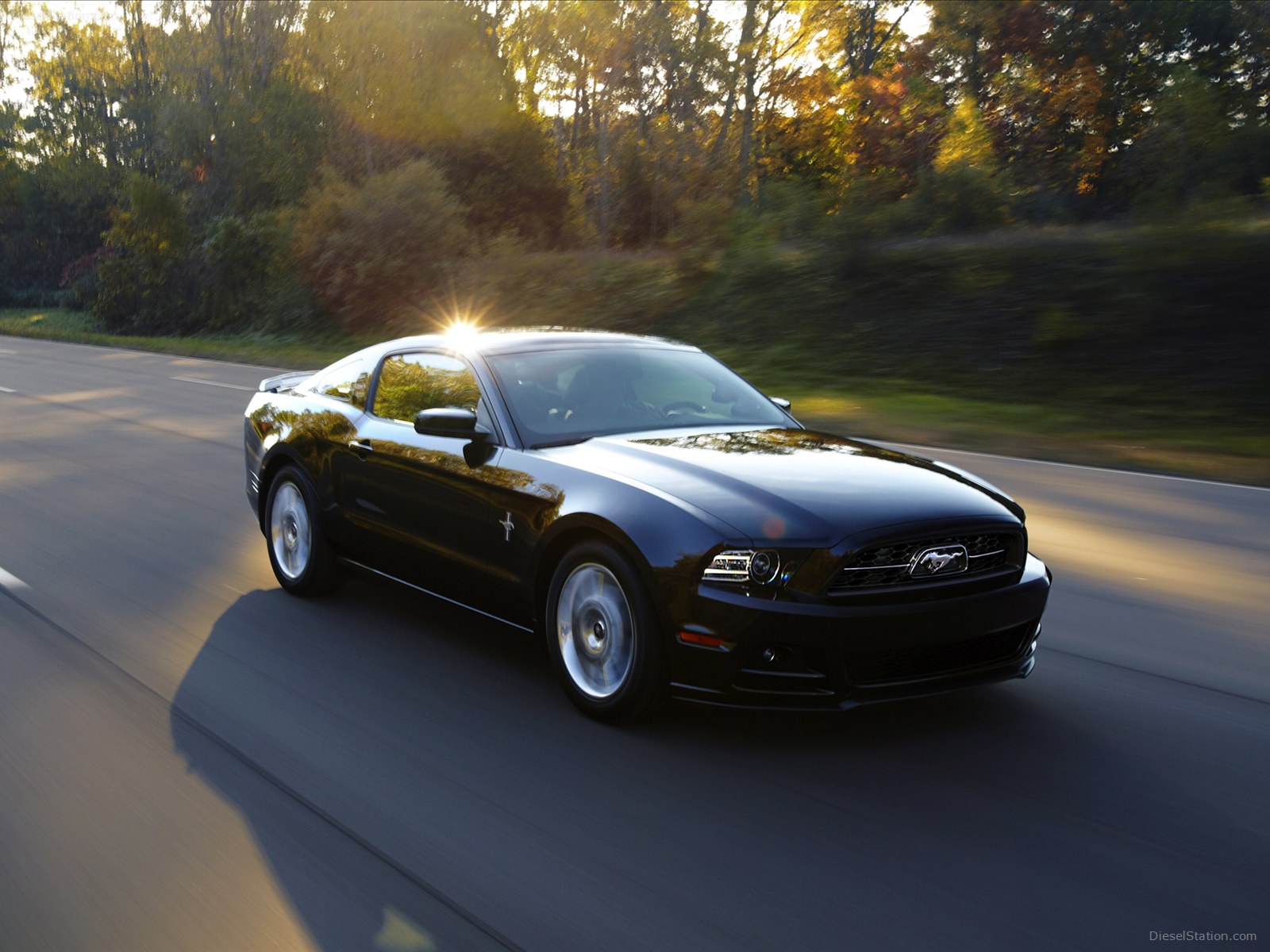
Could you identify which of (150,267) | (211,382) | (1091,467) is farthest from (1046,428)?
(150,267)

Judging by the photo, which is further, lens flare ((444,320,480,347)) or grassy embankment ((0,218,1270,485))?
grassy embankment ((0,218,1270,485))

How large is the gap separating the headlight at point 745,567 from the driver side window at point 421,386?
176 centimetres

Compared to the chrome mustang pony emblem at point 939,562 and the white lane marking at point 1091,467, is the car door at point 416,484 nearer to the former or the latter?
the chrome mustang pony emblem at point 939,562

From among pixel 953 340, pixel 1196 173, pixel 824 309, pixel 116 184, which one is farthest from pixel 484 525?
pixel 116 184

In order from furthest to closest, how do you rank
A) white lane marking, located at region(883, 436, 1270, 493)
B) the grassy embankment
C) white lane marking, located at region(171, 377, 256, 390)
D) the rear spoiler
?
white lane marking, located at region(171, 377, 256, 390) → the grassy embankment → white lane marking, located at region(883, 436, 1270, 493) → the rear spoiler

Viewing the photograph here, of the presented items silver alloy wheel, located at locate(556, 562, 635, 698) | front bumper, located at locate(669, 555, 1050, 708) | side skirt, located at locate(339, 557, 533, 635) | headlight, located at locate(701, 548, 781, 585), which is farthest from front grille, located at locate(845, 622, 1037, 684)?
side skirt, located at locate(339, 557, 533, 635)

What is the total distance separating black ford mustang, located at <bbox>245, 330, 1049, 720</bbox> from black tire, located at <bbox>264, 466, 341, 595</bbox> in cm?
2

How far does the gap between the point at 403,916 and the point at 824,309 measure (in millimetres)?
20693

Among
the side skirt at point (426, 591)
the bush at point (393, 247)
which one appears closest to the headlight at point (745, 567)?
the side skirt at point (426, 591)

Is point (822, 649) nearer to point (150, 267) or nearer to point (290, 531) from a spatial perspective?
point (290, 531)

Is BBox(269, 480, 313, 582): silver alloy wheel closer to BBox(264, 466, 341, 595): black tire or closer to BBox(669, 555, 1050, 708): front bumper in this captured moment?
BBox(264, 466, 341, 595): black tire

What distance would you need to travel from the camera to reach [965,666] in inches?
173

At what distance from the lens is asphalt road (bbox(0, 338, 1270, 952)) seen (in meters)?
3.22

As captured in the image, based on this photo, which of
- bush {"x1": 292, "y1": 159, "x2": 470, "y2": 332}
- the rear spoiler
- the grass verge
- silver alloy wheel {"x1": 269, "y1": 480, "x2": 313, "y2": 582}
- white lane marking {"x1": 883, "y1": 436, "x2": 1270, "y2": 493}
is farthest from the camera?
bush {"x1": 292, "y1": 159, "x2": 470, "y2": 332}
